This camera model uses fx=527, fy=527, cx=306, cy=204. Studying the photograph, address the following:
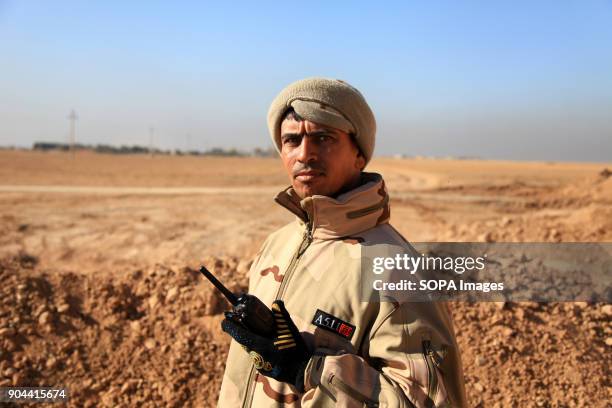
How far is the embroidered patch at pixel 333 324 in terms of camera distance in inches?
56.7

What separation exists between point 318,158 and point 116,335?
10.0ft

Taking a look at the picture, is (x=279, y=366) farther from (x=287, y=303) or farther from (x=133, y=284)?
(x=133, y=284)

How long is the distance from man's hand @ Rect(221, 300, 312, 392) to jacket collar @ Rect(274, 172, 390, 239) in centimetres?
29

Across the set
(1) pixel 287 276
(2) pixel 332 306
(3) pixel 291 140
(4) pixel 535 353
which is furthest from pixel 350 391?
(4) pixel 535 353

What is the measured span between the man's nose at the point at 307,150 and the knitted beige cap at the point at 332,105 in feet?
0.21

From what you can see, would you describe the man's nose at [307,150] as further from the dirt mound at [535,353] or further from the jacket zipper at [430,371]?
the dirt mound at [535,353]

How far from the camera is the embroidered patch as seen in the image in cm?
144

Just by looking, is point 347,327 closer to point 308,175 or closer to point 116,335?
point 308,175

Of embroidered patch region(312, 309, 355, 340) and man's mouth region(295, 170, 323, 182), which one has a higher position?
man's mouth region(295, 170, 323, 182)

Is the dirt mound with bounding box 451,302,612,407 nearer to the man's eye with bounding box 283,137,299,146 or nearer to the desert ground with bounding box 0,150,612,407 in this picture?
the desert ground with bounding box 0,150,612,407

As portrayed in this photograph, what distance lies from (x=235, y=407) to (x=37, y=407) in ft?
8.04

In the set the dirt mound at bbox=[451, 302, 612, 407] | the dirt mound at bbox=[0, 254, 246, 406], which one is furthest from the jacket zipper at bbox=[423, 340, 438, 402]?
the dirt mound at bbox=[0, 254, 246, 406]

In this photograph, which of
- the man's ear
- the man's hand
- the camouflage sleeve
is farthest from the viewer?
the man's ear

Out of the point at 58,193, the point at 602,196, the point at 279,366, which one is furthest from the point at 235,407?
the point at 58,193
